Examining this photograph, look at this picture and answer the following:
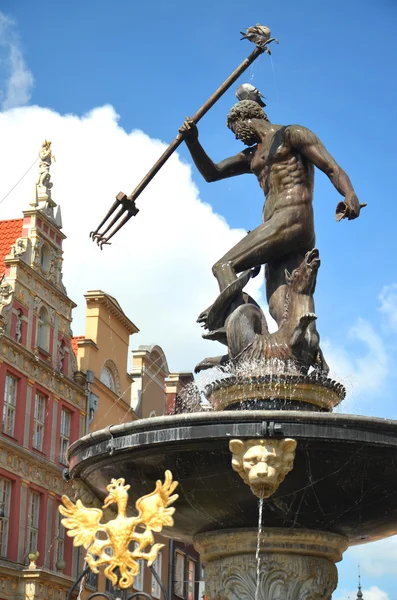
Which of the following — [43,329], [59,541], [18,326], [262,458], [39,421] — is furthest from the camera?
[43,329]

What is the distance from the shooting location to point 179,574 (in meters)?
38.4

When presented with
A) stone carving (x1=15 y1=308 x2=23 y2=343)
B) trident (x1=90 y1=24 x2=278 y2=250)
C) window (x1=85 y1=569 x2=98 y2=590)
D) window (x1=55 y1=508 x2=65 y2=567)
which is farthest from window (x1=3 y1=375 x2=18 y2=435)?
trident (x1=90 y1=24 x2=278 y2=250)

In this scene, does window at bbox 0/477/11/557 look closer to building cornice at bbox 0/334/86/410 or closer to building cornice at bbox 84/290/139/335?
building cornice at bbox 0/334/86/410

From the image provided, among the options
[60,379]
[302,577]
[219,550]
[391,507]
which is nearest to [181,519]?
[219,550]

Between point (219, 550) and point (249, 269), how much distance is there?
7.48 feet

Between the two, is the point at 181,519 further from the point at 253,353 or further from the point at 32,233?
the point at 32,233

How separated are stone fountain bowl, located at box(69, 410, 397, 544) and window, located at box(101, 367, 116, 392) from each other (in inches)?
1086

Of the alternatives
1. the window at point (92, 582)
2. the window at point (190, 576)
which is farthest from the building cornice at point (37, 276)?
the window at point (190, 576)

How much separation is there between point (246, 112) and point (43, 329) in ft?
76.5

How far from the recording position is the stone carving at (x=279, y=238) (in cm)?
848

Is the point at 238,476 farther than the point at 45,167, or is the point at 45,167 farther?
the point at 45,167

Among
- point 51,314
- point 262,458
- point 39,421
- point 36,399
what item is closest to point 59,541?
point 39,421

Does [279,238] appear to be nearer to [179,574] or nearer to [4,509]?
[4,509]

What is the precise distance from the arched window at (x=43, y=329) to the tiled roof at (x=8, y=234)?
1.73 metres
